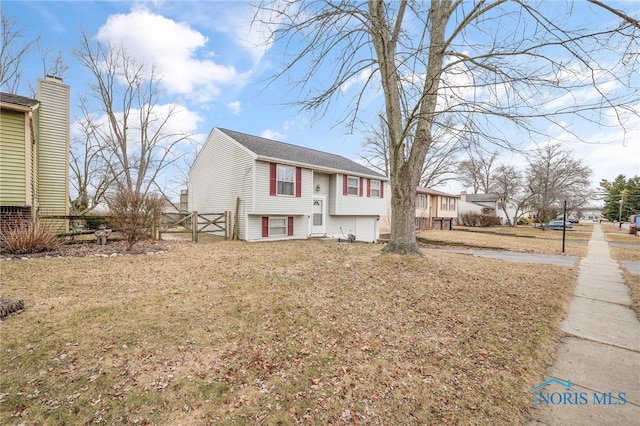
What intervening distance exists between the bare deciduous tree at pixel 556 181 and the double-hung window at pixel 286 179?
3081 centimetres

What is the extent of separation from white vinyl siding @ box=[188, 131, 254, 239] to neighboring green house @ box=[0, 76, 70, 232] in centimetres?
614

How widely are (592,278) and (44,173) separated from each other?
750 inches

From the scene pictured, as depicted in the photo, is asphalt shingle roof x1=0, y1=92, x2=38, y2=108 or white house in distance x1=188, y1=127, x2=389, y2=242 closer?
asphalt shingle roof x1=0, y1=92, x2=38, y2=108

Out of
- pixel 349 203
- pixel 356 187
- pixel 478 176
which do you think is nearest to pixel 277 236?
pixel 349 203

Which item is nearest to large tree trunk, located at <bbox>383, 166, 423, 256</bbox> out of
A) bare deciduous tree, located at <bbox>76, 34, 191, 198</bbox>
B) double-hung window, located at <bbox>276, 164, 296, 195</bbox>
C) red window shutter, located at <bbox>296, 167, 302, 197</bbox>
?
double-hung window, located at <bbox>276, 164, 296, 195</bbox>

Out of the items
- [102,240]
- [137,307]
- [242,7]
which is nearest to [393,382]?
[137,307]

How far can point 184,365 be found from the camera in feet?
9.97

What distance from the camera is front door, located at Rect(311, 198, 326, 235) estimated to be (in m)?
16.4

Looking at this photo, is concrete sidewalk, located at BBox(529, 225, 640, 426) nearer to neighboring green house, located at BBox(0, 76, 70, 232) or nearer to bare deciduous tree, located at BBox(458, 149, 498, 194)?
neighboring green house, located at BBox(0, 76, 70, 232)

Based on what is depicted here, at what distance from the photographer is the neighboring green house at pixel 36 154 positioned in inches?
348

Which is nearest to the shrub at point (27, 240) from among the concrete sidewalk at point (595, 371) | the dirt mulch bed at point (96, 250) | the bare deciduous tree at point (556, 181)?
the dirt mulch bed at point (96, 250)

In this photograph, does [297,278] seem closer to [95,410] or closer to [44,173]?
[95,410]

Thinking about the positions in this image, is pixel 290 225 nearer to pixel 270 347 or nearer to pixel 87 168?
pixel 270 347

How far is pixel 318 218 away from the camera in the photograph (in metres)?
16.7
